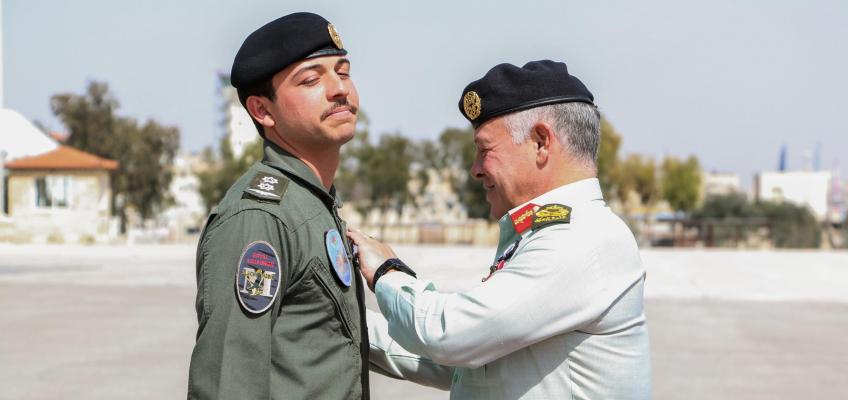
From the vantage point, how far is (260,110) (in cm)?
247

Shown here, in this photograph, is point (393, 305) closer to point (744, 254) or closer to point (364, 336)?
point (364, 336)

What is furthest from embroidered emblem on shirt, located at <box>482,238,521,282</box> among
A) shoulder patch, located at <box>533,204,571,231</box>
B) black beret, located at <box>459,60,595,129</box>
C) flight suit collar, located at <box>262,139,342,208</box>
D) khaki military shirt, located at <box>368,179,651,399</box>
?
flight suit collar, located at <box>262,139,342,208</box>

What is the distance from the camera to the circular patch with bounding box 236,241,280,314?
207 centimetres

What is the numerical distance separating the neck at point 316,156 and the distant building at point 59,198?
125ft

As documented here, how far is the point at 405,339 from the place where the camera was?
233 cm

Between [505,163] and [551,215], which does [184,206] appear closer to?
[505,163]

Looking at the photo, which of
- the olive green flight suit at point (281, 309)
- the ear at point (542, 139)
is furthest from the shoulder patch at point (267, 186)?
the ear at point (542, 139)

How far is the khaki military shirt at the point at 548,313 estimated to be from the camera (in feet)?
7.23

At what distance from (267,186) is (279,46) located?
0.36m

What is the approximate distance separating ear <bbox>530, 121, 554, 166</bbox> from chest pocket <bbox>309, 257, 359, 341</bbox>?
60 cm

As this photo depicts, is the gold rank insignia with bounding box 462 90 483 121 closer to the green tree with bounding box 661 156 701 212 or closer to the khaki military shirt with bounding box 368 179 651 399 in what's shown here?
the khaki military shirt with bounding box 368 179 651 399

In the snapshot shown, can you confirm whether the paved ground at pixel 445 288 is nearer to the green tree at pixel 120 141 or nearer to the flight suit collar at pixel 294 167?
the flight suit collar at pixel 294 167

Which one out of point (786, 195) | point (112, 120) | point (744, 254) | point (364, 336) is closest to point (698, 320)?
point (364, 336)

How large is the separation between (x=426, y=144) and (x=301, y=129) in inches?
2239
